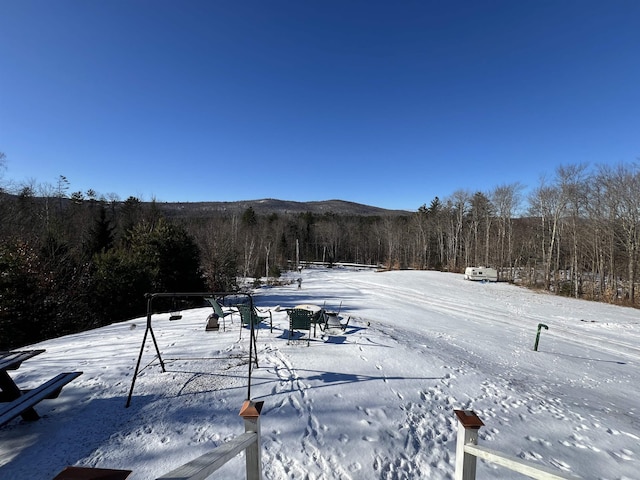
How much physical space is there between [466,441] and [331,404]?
104 inches

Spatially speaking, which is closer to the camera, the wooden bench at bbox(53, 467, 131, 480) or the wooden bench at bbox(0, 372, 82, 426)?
the wooden bench at bbox(53, 467, 131, 480)

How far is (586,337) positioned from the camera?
1084cm

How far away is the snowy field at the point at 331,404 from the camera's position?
10.6 ft

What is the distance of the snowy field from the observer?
3221mm

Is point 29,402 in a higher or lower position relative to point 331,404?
higher

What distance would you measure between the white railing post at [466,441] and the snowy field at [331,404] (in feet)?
4.69

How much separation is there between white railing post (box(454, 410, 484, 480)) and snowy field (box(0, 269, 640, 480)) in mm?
1431

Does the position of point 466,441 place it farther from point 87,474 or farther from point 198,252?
point 198,252

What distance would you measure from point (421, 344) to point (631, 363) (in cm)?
623

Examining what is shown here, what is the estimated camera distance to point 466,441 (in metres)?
1.99

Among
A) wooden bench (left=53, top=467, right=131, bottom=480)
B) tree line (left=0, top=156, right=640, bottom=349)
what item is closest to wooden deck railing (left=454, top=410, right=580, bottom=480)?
wooden bench (left=53, top=467, right=131, bottom=480)

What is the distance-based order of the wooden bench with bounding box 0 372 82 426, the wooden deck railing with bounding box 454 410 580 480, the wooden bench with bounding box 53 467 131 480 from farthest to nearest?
the wooden bench with bounding box 0 372 82 426 → the wooden deck railing with bounding box 454 410 580 480 → the wooden bench with bounding box 53 467 131 480

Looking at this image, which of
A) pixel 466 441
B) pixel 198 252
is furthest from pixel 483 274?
pixel 466 441

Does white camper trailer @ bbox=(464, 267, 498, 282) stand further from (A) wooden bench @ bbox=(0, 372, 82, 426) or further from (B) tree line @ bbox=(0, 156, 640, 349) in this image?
(A) wooden bench @ bbox=(0, 372, 82, 426)
